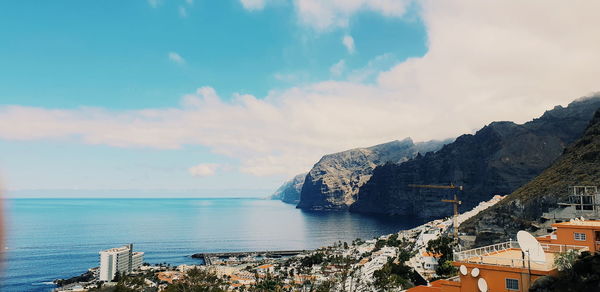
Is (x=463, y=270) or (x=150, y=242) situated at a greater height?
(x=463, y=270)

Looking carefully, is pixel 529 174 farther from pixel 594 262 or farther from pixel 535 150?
pixel 594 262

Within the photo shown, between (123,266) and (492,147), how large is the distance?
167183 millimetres

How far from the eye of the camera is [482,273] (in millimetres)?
18438

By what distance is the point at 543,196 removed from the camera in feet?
194

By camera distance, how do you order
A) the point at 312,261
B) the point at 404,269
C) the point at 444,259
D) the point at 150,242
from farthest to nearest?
the point at 150,242 → the point at 312,261 → the point at 404,269 → the point at 444,259

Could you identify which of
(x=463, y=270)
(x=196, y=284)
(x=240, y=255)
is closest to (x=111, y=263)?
(x=240, y=255)

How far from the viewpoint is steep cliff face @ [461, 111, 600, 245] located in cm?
5459

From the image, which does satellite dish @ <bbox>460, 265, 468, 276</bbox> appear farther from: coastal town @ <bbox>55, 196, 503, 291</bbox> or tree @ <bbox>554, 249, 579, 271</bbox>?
coastal town @ <bbox>55, 196, 503, 291</bbox>

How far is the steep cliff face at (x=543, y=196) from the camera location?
54.6m

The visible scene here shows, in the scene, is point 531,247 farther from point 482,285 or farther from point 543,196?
point 543,196

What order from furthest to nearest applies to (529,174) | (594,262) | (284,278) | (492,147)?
(492,147)
(529,174)
(284,278)
(594,262)

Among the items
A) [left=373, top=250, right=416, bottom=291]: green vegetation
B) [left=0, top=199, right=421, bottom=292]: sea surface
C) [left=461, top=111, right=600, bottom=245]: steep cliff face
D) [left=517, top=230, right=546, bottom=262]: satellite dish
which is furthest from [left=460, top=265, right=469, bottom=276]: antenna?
[left=0, top=199, right=421, bottom=292]: sea surface

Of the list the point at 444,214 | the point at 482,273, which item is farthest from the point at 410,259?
the point at 444,214

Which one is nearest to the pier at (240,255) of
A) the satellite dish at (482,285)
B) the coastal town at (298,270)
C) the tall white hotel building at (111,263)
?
the coastal town at (298,270)
